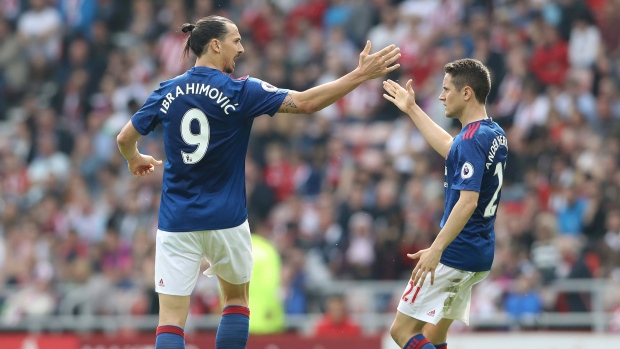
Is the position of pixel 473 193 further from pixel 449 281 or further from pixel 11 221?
pixel 11 221

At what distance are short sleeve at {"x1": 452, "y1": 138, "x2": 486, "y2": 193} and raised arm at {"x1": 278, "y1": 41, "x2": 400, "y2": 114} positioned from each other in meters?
0.71

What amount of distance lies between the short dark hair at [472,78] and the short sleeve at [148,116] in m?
2.01

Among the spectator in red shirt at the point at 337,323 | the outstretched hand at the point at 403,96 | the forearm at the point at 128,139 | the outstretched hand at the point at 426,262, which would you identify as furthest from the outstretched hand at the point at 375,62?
the spectator in red shirt at the point at 337,323

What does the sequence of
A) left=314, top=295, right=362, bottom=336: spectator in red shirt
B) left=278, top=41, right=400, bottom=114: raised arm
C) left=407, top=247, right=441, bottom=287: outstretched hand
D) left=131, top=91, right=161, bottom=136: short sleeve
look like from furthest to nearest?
left=314, top=295, right=362, bottom=336: spectator in red shirt → left=131, top=91, right=161, bottom=136: short sleeve → left=278, top=41, right=400, bottom=114: raised arm → left=407, top=247, right=441, bottom=287: outstretched hand

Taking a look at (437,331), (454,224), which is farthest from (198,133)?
(437,331)

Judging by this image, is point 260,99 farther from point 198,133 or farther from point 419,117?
point 419,117

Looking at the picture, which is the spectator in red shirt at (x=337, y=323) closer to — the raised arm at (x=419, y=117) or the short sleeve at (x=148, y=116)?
the raised arm at (x=419, y=117)

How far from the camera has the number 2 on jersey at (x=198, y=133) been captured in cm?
745

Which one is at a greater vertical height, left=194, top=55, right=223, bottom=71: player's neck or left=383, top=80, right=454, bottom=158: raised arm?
left=194, top=55, right=223, bottom=71: player's neck

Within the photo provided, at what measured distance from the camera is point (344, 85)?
24.1ft

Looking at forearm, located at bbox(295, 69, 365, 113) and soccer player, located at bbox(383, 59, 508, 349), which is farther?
soccer player, located at bbox(383, 59, 508, 349)

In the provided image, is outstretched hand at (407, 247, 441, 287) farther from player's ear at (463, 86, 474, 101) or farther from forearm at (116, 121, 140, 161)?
forearm at (116, 121, 140, 161)

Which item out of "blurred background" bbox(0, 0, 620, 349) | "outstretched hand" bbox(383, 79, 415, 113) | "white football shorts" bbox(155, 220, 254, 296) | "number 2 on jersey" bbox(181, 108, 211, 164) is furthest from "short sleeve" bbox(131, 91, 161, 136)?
"blurred background" bbox(0, 0, 620, 349)

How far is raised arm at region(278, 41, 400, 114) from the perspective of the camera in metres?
7.35
